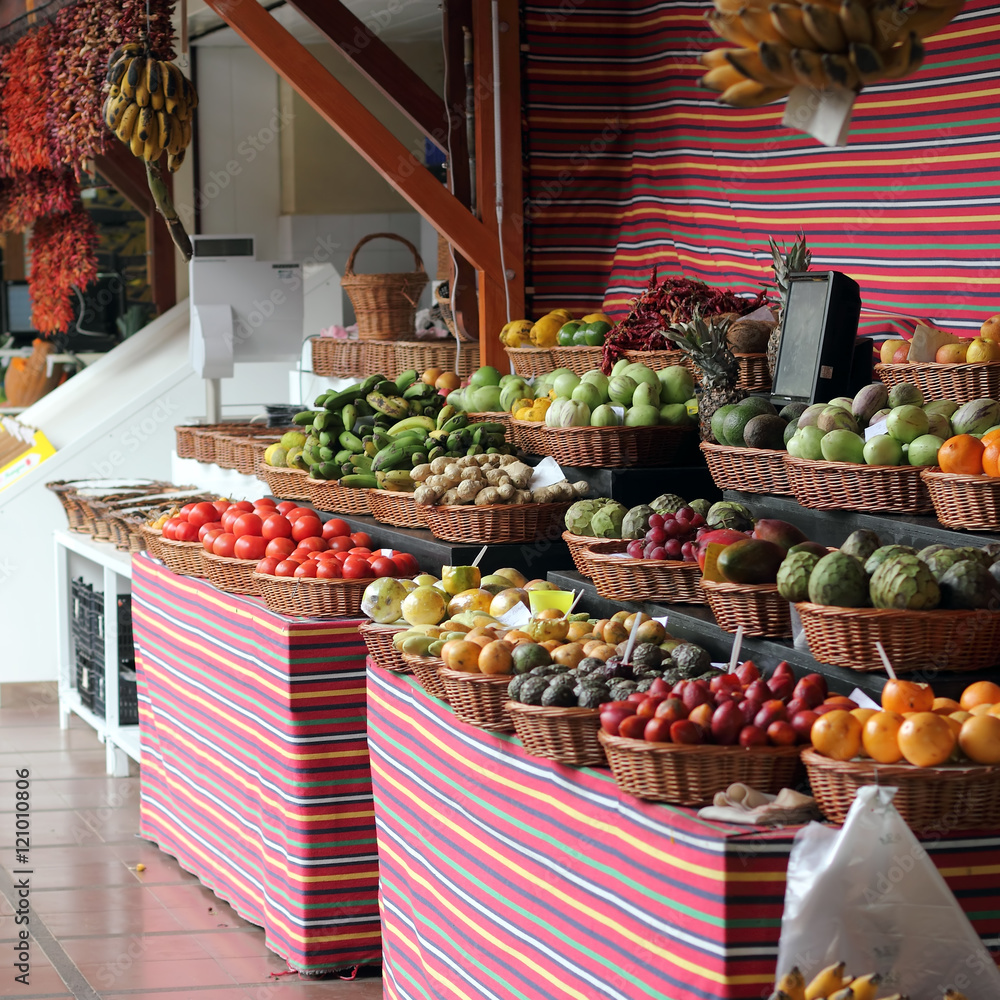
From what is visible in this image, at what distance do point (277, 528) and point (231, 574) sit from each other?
0.19 metres

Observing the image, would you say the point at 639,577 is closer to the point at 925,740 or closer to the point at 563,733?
the point at 563,733

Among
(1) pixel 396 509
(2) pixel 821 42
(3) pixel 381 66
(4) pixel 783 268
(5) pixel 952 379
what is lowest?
(1) pixel 396 509

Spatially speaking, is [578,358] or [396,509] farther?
[578,358]

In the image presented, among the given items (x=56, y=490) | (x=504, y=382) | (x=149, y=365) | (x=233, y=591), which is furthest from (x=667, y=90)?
(x=149, y=365)

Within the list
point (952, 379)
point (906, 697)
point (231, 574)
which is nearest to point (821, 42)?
point (906, 697)

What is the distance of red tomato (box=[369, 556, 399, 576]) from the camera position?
3.98 metres

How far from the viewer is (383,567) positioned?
3.99 metres

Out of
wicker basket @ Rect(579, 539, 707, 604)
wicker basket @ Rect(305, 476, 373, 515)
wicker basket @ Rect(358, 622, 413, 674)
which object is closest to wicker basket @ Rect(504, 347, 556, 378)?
wicker basket @ Rect(305, 476, 373, 515)

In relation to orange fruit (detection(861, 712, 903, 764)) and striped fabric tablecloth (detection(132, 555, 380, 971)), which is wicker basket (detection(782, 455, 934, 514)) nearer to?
orange fruit (detection(861, 712, 903, 764))

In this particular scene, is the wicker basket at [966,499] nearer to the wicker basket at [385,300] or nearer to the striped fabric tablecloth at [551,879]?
the striped fabric tablecloth at [551,879]

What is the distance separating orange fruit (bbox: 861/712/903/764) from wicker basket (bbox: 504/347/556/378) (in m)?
2.79

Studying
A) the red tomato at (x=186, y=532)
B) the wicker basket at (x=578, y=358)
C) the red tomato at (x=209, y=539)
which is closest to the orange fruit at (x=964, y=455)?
the wicker basket at (x=578, y=358)

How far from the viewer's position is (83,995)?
386 centimetres

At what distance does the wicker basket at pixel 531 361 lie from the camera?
4.98 metres
